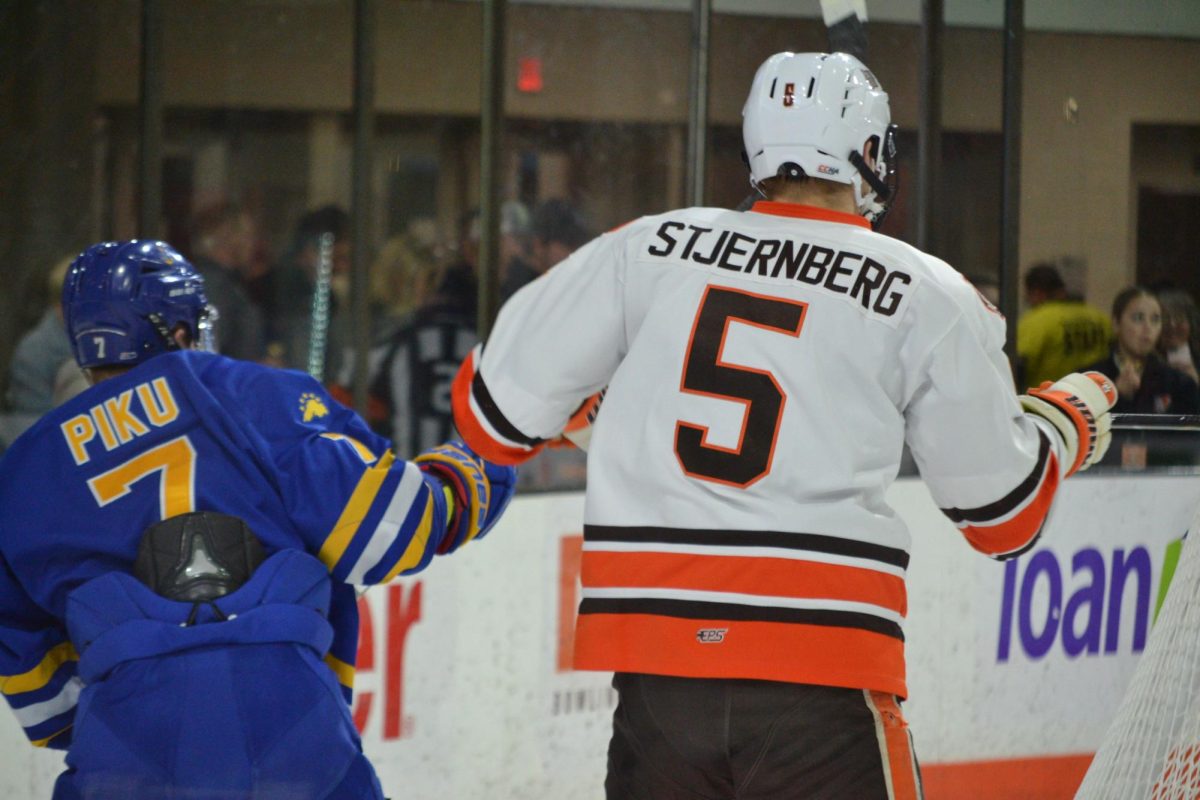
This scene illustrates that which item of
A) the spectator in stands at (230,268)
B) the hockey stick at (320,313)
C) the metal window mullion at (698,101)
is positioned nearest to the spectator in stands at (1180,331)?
the metal window mullion at (698,101)

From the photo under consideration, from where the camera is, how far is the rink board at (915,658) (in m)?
3.42

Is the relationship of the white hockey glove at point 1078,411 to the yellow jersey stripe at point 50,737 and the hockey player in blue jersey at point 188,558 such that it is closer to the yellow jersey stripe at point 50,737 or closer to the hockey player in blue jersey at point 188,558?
the hockey player in blue jersey at point 188,558

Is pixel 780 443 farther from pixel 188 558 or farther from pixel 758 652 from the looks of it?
pixel 188 558

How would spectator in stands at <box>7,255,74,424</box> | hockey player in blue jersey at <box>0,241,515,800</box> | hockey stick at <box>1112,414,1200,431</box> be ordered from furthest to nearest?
spectator in stands at <box>7,255,74,424</box>, hockey stick at <box>1112,414,1200,431</box>, hockey player in blue jersey at <box>0,241,515,800</box>

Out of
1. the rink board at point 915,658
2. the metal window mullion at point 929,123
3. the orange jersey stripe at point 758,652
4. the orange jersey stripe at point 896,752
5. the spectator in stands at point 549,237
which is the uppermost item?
the metal window mullion at point 929,123

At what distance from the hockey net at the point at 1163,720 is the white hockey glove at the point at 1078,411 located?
0.39 meters

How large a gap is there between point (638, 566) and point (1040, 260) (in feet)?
10.9

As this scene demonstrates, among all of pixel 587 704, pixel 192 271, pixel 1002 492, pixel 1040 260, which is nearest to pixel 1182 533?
pixel 1040 260

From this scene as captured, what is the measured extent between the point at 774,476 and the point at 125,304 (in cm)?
93

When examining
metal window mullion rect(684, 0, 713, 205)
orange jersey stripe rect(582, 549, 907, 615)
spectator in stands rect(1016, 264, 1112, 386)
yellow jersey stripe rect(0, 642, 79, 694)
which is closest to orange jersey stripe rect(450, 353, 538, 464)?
orange jersey stripe rect(582, 549, 907, 615)

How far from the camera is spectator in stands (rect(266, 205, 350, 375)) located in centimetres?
432

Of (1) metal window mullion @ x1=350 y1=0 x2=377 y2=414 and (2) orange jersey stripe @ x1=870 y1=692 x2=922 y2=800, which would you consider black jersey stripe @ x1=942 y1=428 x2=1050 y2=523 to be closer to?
(2) orange jersey stripe @ x1=870 y1=692 x2=922 y2=800

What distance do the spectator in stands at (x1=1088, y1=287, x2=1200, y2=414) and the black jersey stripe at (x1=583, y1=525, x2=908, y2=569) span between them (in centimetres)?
248

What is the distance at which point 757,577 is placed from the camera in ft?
5.57
